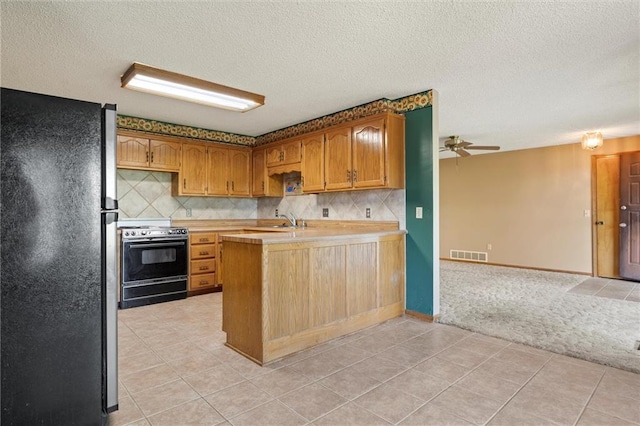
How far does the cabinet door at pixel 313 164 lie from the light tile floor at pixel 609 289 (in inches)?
149

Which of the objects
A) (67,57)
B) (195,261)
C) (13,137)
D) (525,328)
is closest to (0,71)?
(67,57)

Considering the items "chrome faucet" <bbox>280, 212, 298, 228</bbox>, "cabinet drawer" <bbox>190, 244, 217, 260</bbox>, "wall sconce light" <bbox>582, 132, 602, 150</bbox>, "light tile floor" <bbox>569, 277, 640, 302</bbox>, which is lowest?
"light tile floor" <bbox>569, 277, 640, 302</bbox>

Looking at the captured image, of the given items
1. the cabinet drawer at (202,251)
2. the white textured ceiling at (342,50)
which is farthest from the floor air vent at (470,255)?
the cabinet drawer at (202,251)

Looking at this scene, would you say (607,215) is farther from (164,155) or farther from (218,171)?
(164,155)

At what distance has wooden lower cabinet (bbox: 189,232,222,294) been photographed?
4.77m

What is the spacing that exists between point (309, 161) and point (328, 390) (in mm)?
2977

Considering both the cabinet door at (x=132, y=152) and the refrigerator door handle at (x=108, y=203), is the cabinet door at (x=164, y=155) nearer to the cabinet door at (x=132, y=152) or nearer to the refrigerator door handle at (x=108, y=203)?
the cabinet door at (x=132, y=152)

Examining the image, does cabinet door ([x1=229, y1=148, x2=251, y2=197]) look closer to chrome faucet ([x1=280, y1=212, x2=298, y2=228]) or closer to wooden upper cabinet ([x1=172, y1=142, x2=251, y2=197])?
wooden upper cabinet ([x1=172, y1=142, x2=251, y2=197])

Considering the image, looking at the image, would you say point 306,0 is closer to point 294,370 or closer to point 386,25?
point 386,25

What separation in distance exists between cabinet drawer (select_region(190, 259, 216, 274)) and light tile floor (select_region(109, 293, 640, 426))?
159cm

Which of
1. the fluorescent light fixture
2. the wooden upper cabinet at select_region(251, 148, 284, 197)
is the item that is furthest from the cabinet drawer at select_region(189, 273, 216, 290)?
the fluorescent light fixture

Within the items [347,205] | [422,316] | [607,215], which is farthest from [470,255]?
[422,316]

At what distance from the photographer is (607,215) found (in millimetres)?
5902

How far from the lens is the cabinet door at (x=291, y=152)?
4820mm
